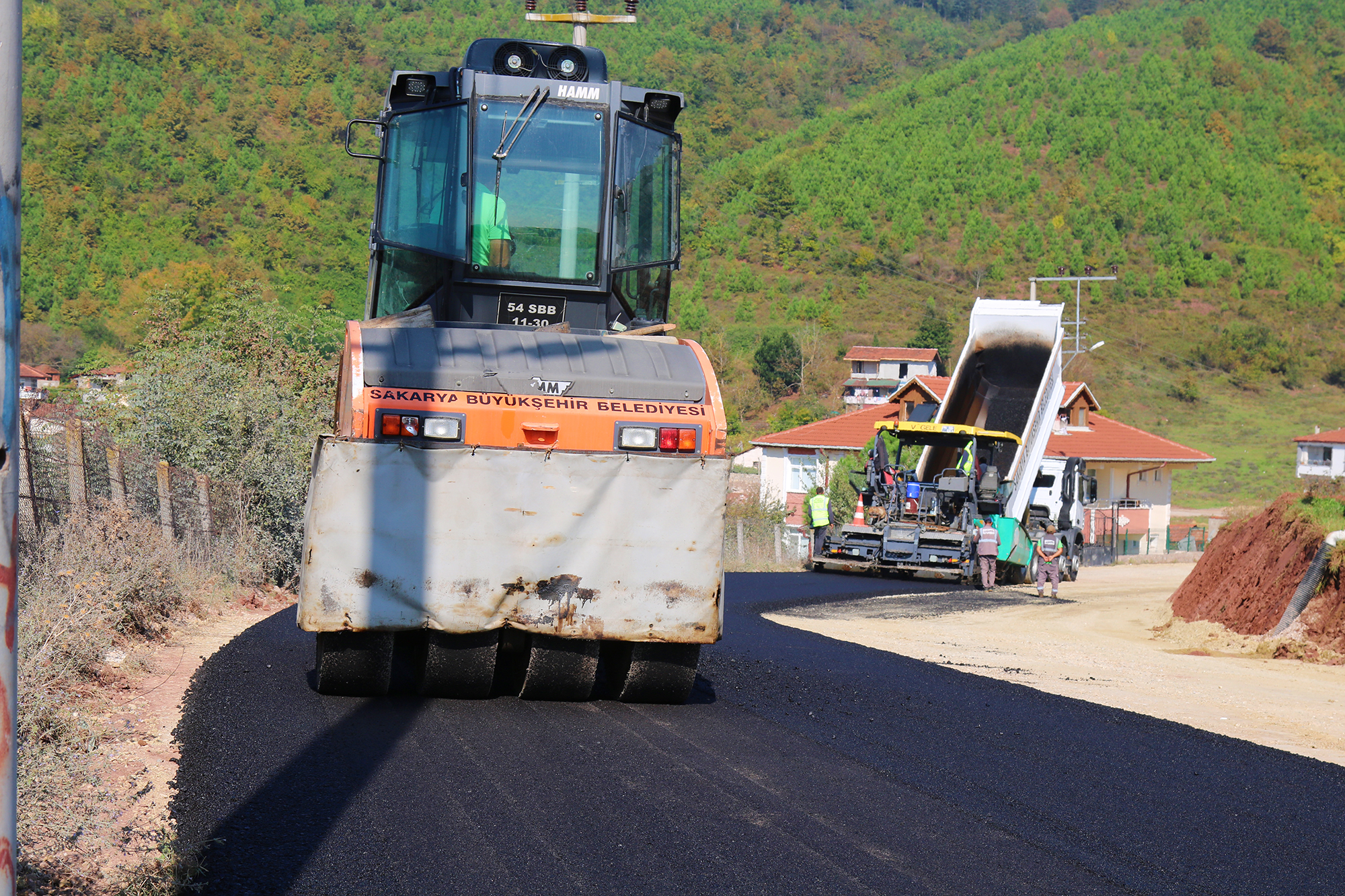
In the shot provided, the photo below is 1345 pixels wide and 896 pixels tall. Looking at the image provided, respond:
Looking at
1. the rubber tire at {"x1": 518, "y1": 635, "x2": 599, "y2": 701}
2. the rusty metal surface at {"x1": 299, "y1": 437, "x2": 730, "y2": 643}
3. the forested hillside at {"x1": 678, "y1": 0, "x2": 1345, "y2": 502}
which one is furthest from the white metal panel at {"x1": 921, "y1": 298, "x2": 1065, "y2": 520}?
the forested hillside at {"x1": 678, "y1": 0, "x2": 1345, "y2": 502}

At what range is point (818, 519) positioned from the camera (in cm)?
2634

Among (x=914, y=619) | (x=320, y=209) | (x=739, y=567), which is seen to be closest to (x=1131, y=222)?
(x=320, y=209)

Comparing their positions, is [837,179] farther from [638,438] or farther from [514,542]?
[514,542]

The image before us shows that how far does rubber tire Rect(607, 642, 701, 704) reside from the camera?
7.81 m

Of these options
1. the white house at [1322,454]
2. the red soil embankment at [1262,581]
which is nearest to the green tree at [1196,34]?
the white house at [1322,454]

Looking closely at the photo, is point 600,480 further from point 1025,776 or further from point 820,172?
point 820,172

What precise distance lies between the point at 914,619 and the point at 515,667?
10.1 m

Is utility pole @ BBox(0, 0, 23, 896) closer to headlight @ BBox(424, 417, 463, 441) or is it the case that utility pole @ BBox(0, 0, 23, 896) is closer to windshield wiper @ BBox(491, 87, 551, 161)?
headlight @ BBox(424, 417, 463, 441)

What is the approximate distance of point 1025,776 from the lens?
6.69 meters

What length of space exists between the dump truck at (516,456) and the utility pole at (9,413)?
4015 mm

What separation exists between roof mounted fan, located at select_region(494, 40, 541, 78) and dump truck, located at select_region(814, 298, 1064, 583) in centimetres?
1577

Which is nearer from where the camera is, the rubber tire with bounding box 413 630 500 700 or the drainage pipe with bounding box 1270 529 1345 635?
the rubber tire with bounding box 413 630 500 700

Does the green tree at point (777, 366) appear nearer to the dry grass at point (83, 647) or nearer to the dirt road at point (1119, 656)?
the dirt road at point (1119, 656)

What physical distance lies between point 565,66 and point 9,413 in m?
6.78
